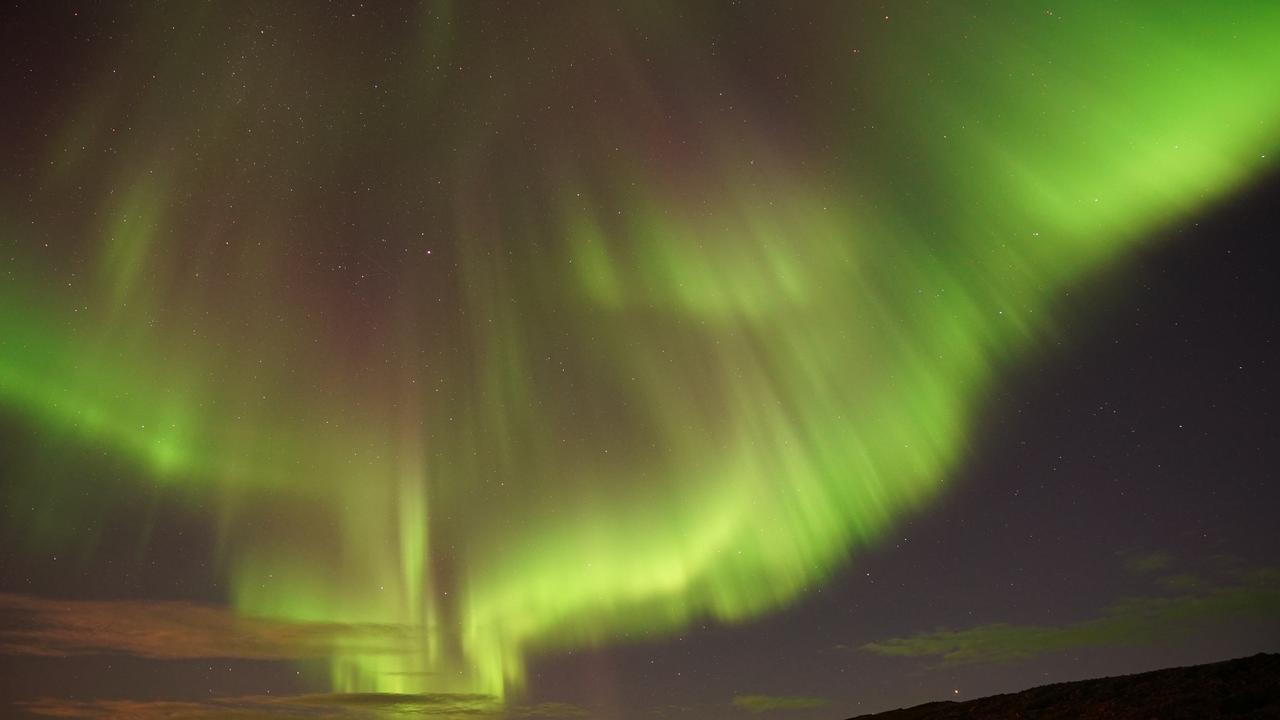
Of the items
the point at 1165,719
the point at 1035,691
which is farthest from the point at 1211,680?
the point at 1035,691

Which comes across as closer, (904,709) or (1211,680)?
(1211,680)

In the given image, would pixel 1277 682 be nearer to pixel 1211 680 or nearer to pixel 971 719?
pixel 1211 680

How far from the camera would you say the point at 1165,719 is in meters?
21.7

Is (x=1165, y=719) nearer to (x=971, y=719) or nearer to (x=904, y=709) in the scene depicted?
(x=971, y=719)

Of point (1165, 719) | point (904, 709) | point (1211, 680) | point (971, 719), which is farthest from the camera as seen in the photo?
point (904, 709)

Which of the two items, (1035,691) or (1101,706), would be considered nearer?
(1101,706)

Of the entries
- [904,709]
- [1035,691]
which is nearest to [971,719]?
[1035,691]

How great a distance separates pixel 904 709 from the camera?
3719 centimetres

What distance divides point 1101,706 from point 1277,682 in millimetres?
4608

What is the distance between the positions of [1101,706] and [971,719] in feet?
18.4

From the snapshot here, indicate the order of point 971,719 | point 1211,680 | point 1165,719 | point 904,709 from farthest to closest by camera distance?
point 904,709 < point 971,719 < point 1211,680 < point 1165,719

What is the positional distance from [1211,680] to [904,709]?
15.2m

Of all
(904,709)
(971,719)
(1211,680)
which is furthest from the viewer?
(904,709)

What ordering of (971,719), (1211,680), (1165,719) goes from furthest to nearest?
(971,719) → (1211,680) → (1165,719)
